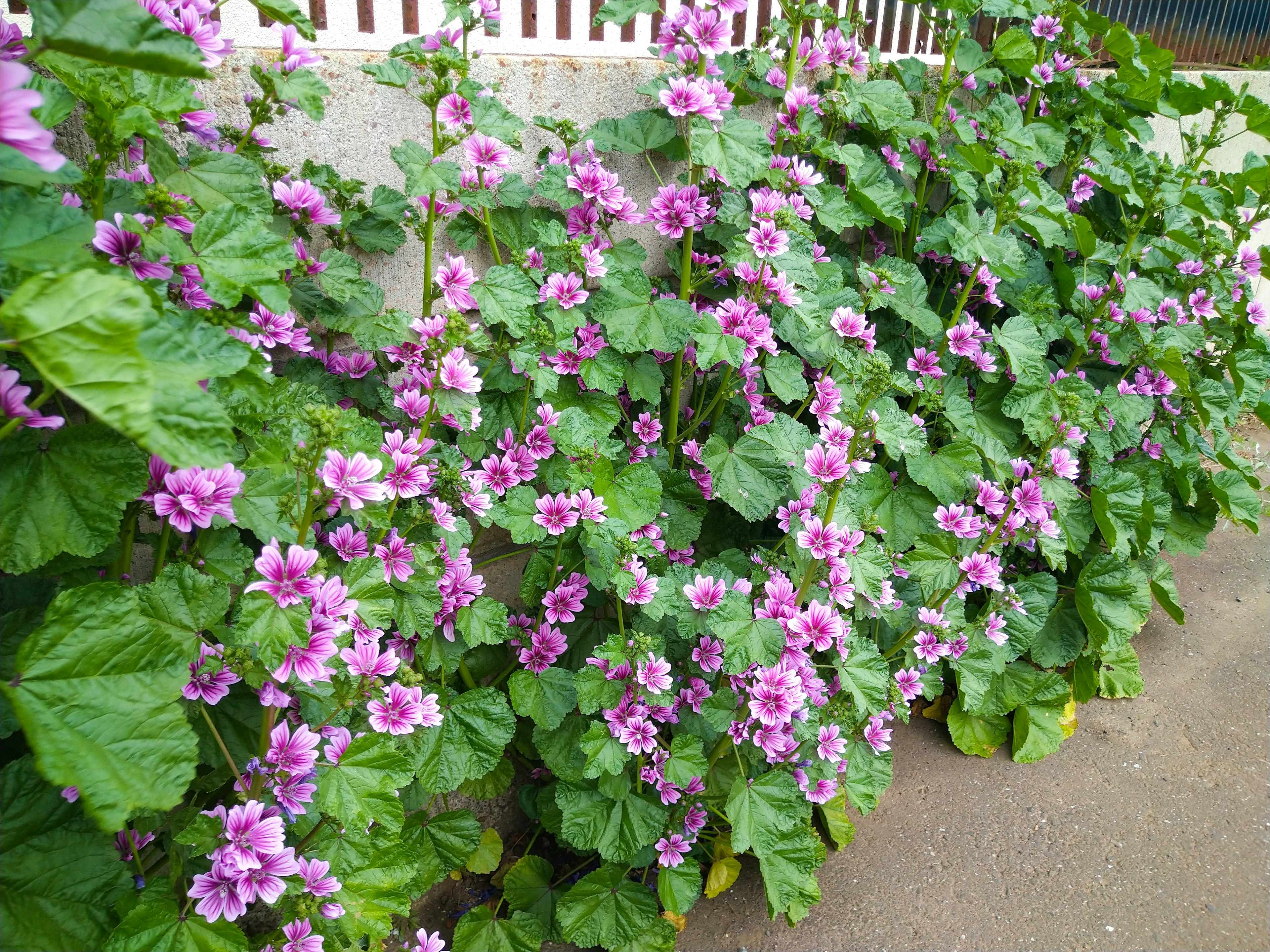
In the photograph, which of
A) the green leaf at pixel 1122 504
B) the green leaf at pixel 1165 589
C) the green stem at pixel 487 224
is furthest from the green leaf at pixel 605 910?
the green leaf at pixel 1165 589

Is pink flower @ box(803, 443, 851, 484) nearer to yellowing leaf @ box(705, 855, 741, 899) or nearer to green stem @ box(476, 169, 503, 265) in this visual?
green stem @ box(476, 169, 503, 265)

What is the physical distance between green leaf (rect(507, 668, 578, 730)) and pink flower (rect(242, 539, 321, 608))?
100cm

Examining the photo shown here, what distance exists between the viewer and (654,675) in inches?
83.7

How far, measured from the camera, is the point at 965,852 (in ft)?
9.31

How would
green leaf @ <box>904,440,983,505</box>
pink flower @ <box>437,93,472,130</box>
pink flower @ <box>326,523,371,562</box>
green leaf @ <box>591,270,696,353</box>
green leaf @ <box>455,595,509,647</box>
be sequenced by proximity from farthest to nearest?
green leaf @ <box>904,440,983,505</box> → green leaf @ <box>591,270,696,353</box> → green leaf @ <box>455,595,509,647</box> → pink flower @ <box>437,93,472,130</box> → pink flower @ <box>326,523,371,562</box>

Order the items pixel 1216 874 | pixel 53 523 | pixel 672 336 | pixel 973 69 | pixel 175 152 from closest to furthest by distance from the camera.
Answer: pixel 53 523 → pixel 175 152 → pixel 672 336 → pixel 1216 874 → pixel 973 69

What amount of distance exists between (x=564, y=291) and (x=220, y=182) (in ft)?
2.79

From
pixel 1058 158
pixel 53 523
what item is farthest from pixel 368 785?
pixel 1058 158

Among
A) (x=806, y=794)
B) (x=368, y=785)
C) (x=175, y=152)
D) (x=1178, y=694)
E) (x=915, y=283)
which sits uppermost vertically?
(x=175, y=152)

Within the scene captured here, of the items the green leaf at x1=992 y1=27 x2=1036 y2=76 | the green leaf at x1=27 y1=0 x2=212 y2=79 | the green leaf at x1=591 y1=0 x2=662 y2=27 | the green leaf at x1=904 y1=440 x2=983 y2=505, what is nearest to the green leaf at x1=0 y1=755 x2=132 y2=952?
the green leaf at x1=27 y1=0 x2=212 y2=79

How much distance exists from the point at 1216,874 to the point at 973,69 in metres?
2.91

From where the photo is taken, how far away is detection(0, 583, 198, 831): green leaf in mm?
945

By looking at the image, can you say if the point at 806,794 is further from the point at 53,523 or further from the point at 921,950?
the point at 53,523

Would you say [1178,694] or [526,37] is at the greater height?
[526,37]
